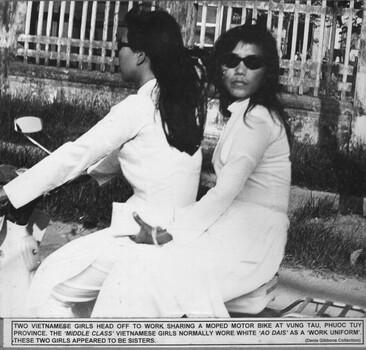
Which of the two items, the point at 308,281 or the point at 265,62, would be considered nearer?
the point at 265,62

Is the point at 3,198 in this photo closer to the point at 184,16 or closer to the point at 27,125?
the point at 27,125

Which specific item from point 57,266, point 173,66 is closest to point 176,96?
point 173,66

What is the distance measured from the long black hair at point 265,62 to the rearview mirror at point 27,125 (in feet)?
2.97

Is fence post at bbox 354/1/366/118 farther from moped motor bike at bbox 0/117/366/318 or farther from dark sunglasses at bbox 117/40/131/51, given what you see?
dark sunglasses at bbox 117/40/131/51

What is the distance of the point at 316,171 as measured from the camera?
3602mm

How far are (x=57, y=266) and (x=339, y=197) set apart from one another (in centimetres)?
153

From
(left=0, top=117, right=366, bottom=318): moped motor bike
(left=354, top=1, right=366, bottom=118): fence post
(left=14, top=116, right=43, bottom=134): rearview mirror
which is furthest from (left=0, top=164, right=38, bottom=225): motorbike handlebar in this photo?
(left=354, top=1, right=366, bottom=118): fence post

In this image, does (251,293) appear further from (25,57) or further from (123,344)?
(25,57)

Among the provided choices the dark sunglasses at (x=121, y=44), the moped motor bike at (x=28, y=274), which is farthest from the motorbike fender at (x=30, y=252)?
the dark sunglasses at (x=121, y=44)

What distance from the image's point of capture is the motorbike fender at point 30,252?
325cm

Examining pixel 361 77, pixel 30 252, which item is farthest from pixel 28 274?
pixel 361 77

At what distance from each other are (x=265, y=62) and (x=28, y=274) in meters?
1.60

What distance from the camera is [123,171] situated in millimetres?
3406

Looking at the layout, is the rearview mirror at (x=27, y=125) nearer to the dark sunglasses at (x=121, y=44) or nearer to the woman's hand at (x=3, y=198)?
the woman's hand at (x=3, y=198)
